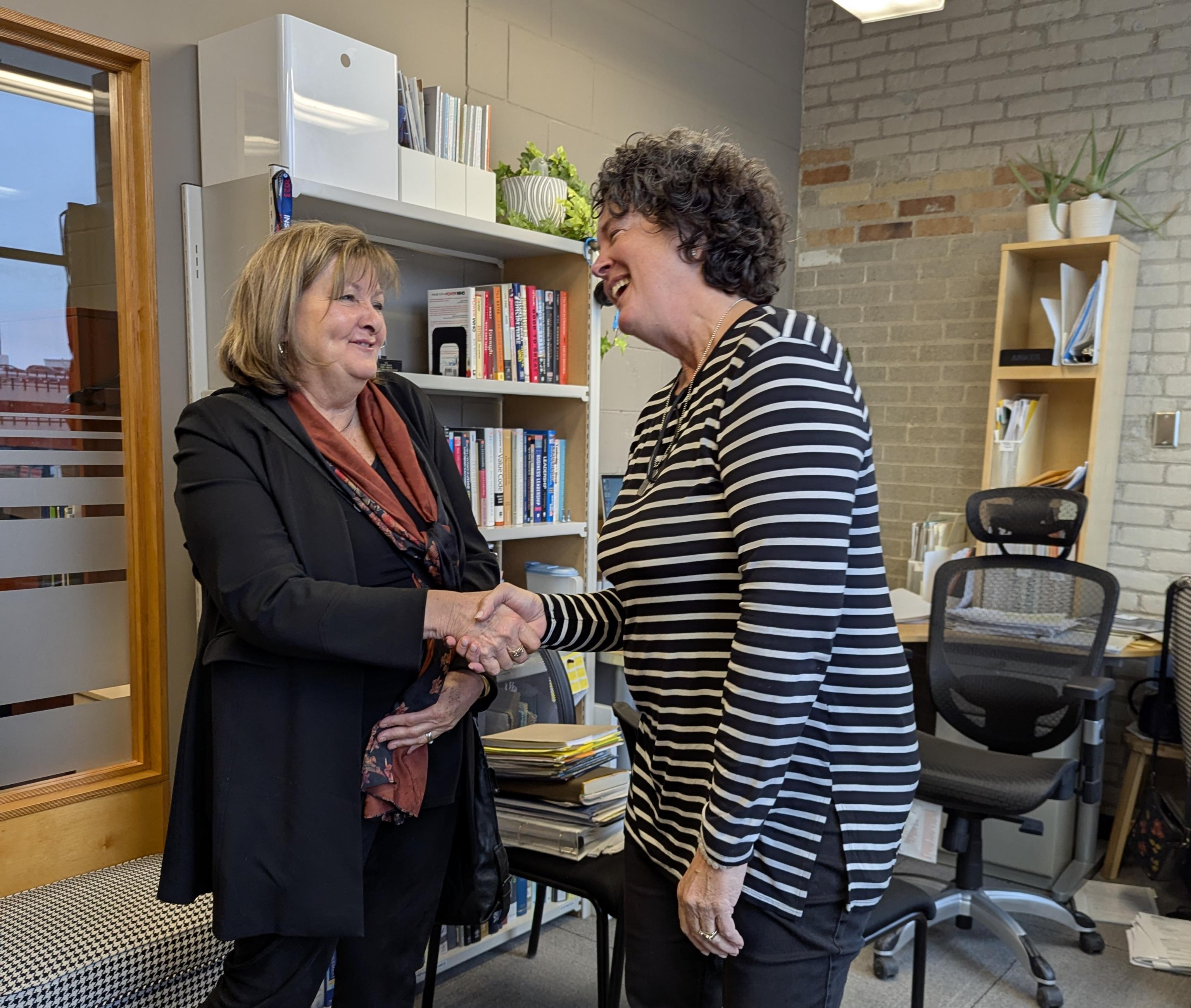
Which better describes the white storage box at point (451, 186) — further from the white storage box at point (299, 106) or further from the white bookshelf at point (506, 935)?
the white bookshelf at point (506, 935)

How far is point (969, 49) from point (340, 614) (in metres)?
3.69

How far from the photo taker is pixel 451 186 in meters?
→ 2.39

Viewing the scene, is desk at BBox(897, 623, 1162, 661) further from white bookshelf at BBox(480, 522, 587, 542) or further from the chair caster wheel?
white bookshelf at BBox(480, 522, 587, 542)

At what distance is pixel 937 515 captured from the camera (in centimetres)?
392

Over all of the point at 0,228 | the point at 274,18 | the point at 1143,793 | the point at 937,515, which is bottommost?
the point at 1143,793

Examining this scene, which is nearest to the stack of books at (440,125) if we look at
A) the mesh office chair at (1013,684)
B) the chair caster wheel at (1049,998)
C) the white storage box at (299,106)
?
the white storage box at (299,106)

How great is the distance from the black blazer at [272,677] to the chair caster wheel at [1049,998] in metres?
1.88

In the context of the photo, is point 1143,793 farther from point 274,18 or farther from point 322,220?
point 274,18

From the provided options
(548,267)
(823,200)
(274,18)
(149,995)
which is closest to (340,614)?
(149,995)

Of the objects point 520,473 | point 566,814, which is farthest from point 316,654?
point 520,473

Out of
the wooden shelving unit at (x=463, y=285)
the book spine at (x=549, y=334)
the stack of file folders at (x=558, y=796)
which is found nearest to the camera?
the stack of file folders at (x=558, y=796)

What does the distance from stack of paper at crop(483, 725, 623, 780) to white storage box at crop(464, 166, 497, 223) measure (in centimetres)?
125

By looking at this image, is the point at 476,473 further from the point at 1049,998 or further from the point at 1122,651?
the point at 1122,651

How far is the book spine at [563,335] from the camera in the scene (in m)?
2.69
